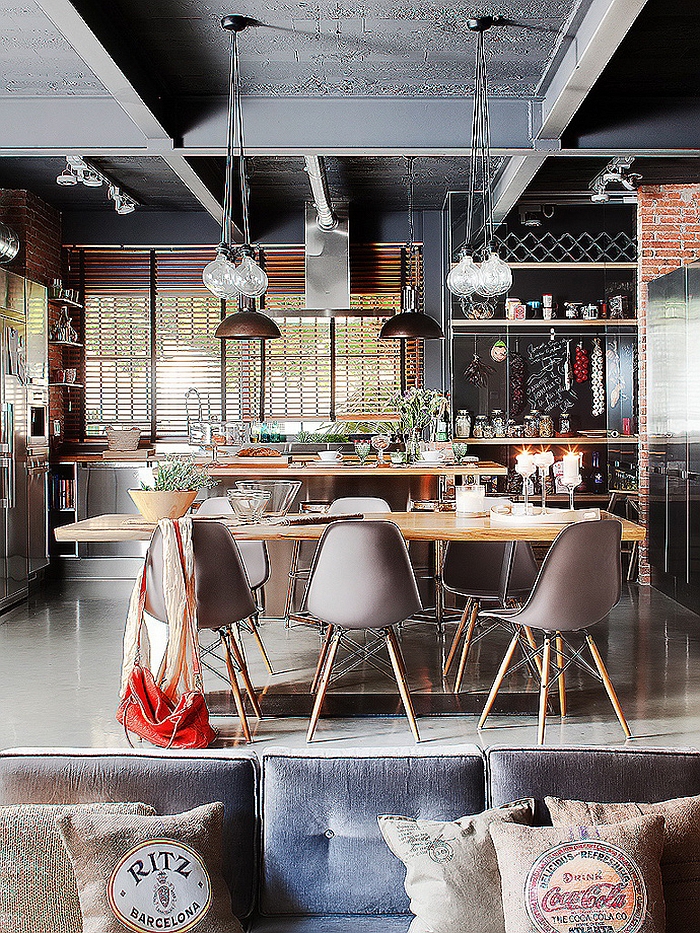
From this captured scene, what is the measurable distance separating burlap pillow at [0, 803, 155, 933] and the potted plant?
7.39 feet

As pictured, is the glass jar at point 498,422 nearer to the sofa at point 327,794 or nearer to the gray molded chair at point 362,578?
the gray molded chair at point 362,578

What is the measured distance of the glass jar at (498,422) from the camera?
8461mm

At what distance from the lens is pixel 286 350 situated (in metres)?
9.28

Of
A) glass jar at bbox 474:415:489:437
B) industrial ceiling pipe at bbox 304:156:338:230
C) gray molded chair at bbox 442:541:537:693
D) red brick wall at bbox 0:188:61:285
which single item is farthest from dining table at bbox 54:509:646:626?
red brick wall at bbox 0:188:61:285

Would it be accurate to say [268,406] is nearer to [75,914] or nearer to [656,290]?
[656,290]

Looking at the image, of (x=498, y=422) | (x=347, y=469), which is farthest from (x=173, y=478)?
(x=498, y=422)

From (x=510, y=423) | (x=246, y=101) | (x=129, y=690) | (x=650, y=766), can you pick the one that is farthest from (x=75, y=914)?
(x=510, y=423)

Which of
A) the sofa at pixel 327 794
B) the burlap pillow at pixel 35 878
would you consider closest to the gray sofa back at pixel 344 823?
the sofa at pixel 327 794

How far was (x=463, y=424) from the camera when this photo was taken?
8.35 meters

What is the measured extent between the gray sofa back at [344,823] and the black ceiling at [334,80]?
3413 mm

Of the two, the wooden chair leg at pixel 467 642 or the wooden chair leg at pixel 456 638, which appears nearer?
the wooden chair leg at pixel 467 642

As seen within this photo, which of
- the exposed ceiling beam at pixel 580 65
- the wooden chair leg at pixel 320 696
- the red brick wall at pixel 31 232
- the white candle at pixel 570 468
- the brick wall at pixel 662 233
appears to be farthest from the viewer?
the red brick wall at pixel 31 232

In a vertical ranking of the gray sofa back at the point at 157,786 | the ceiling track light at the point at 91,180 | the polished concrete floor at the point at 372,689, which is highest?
the ceiling track light at the point at 91,180

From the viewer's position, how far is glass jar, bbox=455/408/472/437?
834cm
